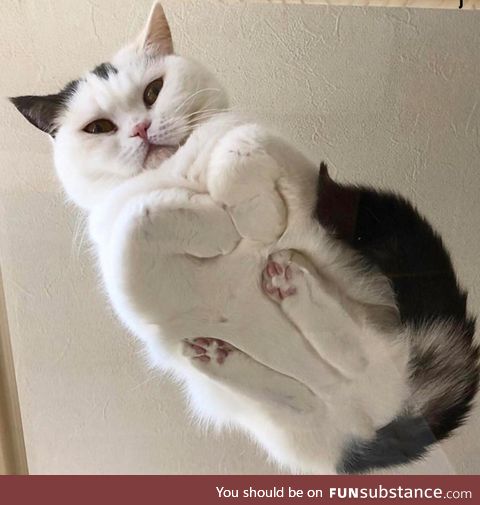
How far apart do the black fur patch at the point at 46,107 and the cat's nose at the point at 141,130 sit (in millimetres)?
118

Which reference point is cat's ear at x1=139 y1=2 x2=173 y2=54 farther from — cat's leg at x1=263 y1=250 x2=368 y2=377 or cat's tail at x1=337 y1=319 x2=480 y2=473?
cat's tail at x1=337 y1=319 x2=480 y2=473

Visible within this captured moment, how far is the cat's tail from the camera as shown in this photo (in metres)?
0.59

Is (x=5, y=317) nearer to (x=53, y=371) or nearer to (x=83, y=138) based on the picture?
(x=53, y=371)

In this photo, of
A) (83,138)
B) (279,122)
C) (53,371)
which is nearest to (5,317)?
(53,371)

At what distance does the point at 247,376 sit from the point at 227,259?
0.41 ft

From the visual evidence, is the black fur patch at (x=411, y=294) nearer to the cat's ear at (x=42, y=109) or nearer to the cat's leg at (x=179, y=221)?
the cat's leg at (x=179, y=221)

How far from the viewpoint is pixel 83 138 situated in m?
0.60

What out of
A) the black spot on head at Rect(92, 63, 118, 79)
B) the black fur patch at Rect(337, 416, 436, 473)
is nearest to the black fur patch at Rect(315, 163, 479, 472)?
the black fur patch at Rect(337, 416, 436, 473)

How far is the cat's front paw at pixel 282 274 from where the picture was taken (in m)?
0.54

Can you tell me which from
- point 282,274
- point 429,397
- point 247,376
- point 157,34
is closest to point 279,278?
point 282,274

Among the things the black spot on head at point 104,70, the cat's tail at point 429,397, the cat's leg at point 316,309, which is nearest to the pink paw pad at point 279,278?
the cat's leg at point 316,309

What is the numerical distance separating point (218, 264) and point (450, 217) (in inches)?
12.8

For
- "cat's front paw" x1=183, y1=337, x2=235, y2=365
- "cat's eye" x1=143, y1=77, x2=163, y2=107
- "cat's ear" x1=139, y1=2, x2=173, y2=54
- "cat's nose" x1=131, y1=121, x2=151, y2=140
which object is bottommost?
"cat's front paw" x1=183, y1=337, x2=235, y2=365

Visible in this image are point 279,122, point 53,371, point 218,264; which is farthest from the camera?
point 53,371
